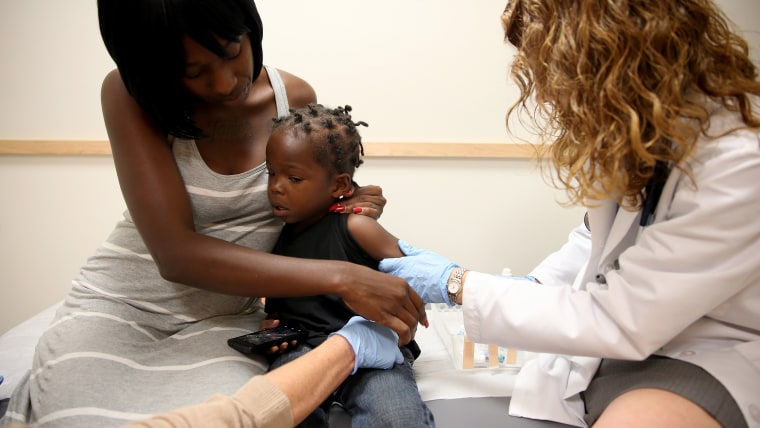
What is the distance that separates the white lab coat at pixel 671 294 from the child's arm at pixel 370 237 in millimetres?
247

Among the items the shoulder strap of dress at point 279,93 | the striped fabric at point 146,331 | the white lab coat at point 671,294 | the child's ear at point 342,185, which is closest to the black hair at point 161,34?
the striped fabric at point 146,331

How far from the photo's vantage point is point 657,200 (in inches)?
37.0

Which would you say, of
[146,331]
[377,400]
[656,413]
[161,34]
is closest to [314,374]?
[377,400]

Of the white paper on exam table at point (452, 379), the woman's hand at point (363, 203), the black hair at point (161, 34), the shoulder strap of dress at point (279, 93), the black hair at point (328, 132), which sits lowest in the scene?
the white paper on exam table at point (452, 379)

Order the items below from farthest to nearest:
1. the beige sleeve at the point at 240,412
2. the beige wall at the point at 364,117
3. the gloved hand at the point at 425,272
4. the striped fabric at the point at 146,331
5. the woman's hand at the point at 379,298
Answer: the beige wall at the point at 364,117, the gloved hand at the point at 425,272, the woman's hand at the point at 379,298, the striped fabric at the point at 146,331, the beige sleeve at the point at 240,412

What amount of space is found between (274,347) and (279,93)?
0.68 metres

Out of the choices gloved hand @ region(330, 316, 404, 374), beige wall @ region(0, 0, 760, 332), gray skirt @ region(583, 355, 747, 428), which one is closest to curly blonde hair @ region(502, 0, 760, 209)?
gray skirt @ region(583, 355, 747, 428)

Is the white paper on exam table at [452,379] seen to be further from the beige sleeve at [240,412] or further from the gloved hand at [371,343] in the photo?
the beige sleeve at [240,412]

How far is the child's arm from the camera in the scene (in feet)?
3.96

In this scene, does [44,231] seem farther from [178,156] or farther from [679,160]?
[679,160]

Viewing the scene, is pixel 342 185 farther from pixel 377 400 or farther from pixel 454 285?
pixel 377 400

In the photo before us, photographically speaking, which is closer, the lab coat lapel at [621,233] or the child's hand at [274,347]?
the lab coat lapel at [621,233]

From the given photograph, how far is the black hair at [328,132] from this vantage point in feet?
3.99

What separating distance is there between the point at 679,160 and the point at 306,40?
173 centimetres
